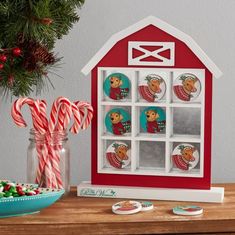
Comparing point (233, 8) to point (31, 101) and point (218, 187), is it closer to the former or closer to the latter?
point (218, 187)

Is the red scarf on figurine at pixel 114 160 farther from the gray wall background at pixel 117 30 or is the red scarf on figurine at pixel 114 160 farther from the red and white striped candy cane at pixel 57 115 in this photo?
the gray wall background at pixel 117 30

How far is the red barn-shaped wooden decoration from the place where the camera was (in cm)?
171

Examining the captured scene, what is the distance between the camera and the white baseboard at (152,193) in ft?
5.58

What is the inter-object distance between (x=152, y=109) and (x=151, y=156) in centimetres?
12

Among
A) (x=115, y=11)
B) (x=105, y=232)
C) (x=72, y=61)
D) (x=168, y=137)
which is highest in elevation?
(x=115, y=11)

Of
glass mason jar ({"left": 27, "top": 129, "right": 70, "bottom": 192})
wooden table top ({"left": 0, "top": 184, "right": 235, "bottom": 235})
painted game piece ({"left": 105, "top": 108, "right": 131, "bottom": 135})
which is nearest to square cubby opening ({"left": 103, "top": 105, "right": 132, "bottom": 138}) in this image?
painted game piece ({"left": 105, "top": 108, "right": 131, "bottom": 135})

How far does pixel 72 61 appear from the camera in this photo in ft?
6.48

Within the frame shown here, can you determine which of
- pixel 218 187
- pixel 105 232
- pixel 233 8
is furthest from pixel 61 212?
pixel 233 8

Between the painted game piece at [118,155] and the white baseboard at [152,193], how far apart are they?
57mm

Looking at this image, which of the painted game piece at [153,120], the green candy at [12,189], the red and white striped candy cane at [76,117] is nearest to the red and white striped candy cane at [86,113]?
the red and white striped candy cane at [76,117]

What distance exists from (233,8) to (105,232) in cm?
74

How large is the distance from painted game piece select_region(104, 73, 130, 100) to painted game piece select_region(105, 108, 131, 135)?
3 centimetres

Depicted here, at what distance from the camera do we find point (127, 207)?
63.3 inches

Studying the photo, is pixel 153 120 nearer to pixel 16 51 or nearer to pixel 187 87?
pixel 187 87
